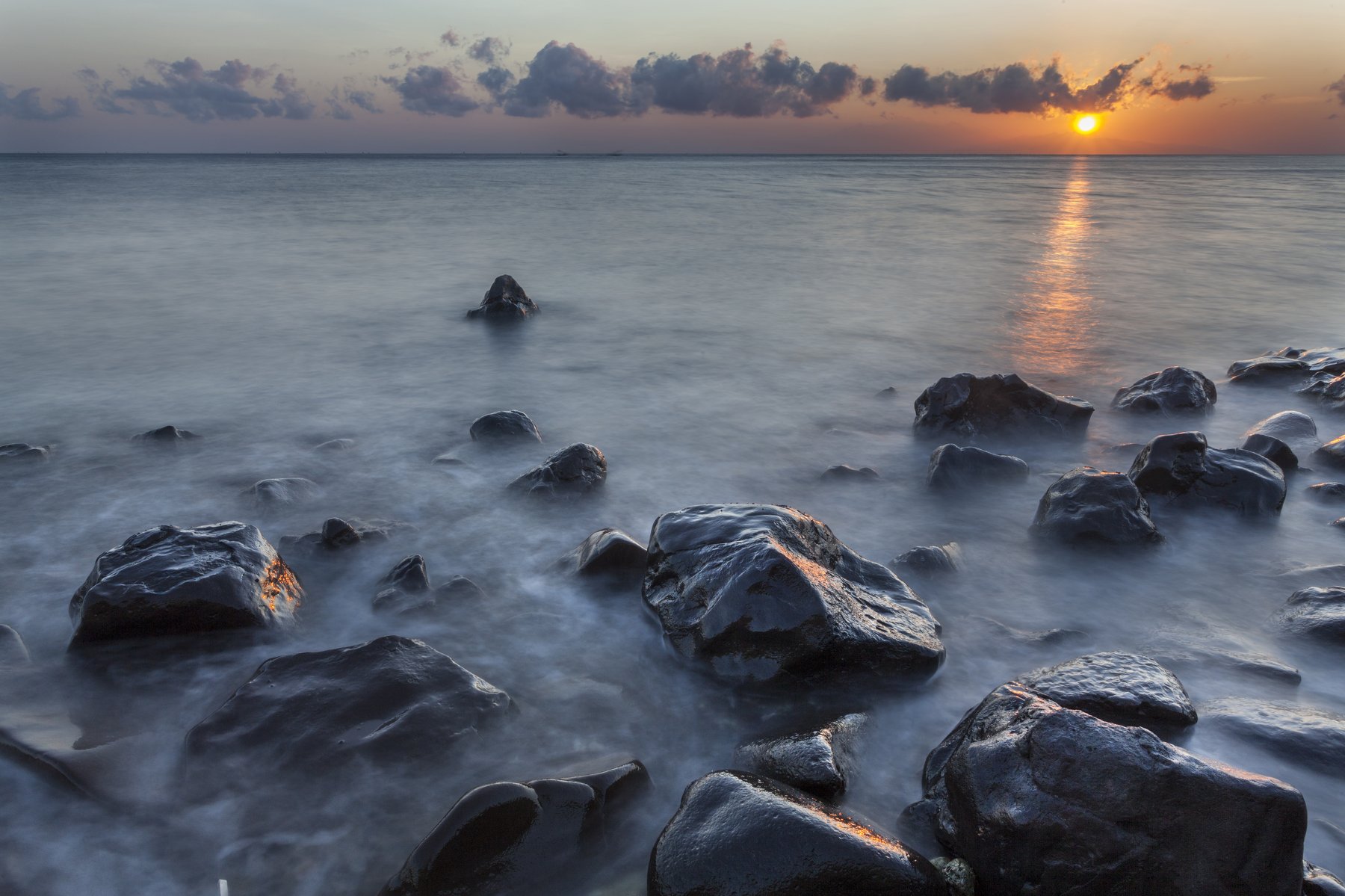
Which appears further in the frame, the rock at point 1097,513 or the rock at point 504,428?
the rock at point 504,428

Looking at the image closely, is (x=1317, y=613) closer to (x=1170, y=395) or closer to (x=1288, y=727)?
(x=1288, y=727)

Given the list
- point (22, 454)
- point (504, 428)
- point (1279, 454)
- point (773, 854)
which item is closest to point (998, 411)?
point (1279, 454)

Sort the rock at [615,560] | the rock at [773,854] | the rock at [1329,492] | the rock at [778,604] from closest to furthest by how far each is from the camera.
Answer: the rock at [773,854], the rock at [778,604], the rock at [615,560], the rock at [1329,492]

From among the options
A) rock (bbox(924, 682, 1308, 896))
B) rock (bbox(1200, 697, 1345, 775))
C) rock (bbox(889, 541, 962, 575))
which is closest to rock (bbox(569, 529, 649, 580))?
rock (bbox(889, 541, 962, 575))

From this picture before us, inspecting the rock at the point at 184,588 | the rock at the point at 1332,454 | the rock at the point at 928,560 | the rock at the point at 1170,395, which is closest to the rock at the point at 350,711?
the rock at the point at 184,588

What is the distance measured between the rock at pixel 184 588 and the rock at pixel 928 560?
2.57m

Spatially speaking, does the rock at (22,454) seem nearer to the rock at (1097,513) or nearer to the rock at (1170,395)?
the rock at (1097,513)

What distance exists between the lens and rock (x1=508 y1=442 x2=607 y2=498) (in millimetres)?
4594

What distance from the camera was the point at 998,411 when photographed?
5559mm

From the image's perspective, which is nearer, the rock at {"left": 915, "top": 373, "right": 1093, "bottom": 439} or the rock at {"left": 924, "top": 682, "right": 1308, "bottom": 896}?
the rock at {"left": 924, "top": 682, "right": 1308, "bottom": 896}

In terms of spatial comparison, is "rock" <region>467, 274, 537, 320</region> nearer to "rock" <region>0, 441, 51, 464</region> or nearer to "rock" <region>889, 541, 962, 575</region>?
"rock" <region>0, 441, 51, 464</region>

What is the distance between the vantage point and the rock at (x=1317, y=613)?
10.4 feet

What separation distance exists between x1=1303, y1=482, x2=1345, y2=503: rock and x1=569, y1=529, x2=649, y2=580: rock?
3552mm

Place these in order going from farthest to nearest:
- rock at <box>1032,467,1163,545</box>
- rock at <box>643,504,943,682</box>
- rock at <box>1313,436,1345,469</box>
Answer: rock at <box>1313,436,1345,469</box> < rock at <box>1032,467,1163,545</box> < rock at <box>643,504,943,682</box>
